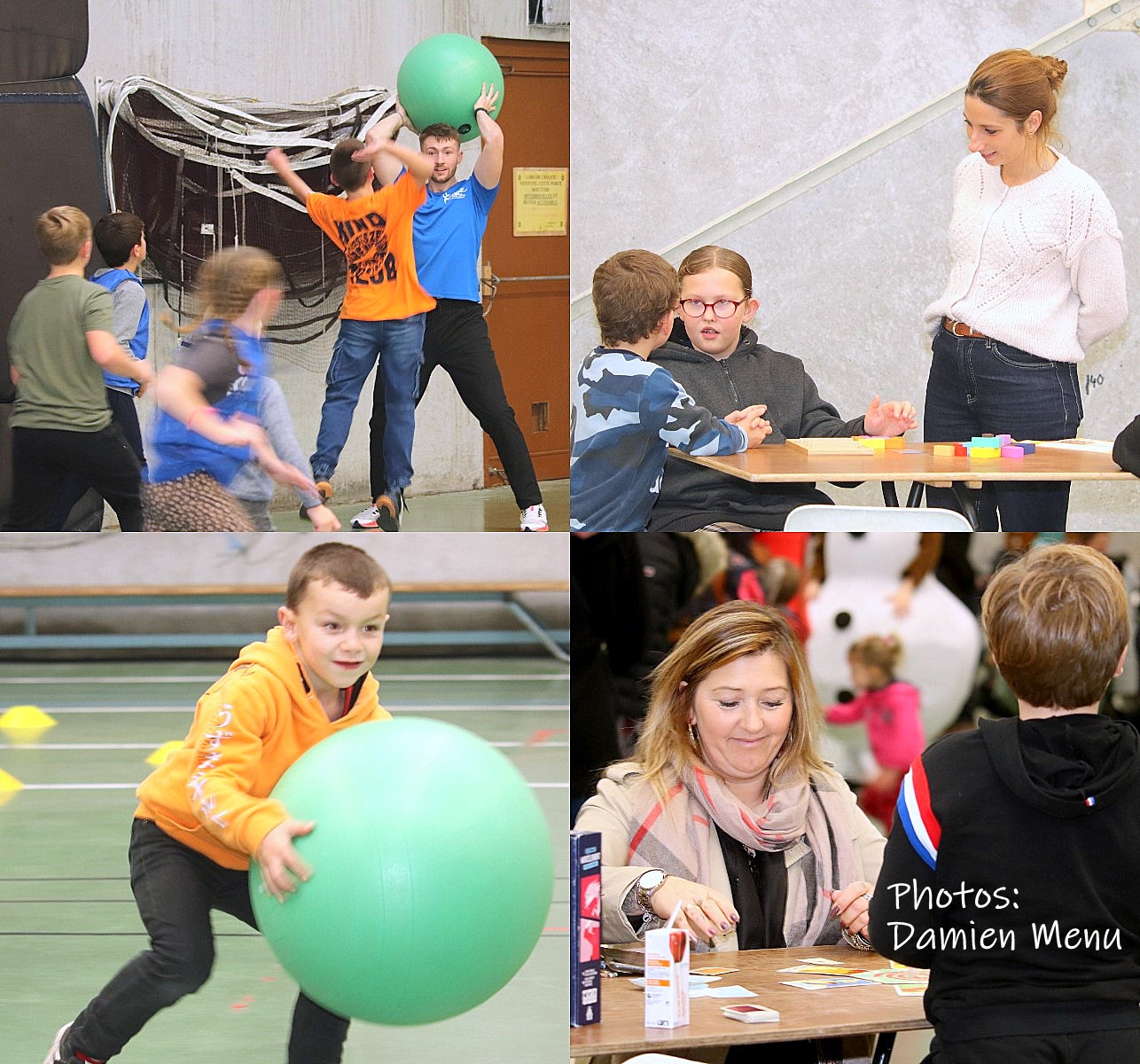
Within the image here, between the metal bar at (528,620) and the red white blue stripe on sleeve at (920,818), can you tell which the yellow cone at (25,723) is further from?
the red white blue stripe on sleeve at (920,818)

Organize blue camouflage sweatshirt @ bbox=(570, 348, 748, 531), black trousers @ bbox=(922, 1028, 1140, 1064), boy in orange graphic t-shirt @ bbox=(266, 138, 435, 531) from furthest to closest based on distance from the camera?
boy in orange graphic t-shirt @ bbox=(266, 138, 435, 531)
blue camouflage sweatshirt @ bbox=(570, 348, 748, 531)
black trousers @ bbox=(922, 1028, 1140, 1064)

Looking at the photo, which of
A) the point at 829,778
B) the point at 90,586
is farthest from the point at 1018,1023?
the point at 90,586

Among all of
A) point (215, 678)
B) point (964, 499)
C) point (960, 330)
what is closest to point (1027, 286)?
point (960, 330)

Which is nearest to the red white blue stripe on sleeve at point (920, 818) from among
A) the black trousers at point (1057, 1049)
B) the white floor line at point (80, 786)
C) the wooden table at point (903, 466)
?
the black trousers at point (1057, 1049)

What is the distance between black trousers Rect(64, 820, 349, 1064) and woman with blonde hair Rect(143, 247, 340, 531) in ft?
11.2

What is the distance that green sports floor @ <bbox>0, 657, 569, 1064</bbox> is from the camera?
354cm

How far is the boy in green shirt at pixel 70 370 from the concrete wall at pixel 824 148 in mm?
2065

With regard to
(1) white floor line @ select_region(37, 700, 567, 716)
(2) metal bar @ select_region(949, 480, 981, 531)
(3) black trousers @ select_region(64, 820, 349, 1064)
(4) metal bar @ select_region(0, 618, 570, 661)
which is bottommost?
(1) white floor line @ select_region(37, 700, 567, 716)

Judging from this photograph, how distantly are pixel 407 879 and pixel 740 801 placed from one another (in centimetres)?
60

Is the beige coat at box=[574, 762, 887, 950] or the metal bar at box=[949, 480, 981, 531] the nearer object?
the beige coat at box=[574, 762, 887, 950]

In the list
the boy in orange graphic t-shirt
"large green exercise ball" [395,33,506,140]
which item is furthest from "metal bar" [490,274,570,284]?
"large green exercise ball" [395,33,506,140]

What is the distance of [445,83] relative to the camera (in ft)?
20.9

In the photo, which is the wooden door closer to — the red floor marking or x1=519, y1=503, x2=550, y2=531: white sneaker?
x1=519, y1=503, x2=550, y2=531: white sneaker

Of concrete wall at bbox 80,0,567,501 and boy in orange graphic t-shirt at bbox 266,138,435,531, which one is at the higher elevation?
concrete wall at bbox 80,0,567,501
